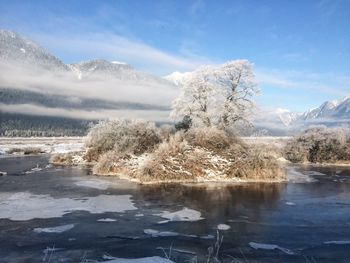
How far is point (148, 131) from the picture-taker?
49.9 m

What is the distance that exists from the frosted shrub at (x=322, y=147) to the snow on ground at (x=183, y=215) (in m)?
43.7

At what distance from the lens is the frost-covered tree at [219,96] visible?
53281 mm

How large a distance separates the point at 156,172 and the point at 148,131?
13.8 m

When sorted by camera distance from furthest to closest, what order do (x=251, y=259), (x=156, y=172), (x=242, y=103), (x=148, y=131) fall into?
(x=242, y=103)
(x=148, y=131)
(x=156, y=172)
(x=251, y=259)

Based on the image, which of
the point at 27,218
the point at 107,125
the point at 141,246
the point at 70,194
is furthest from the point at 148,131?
the point at 141,246

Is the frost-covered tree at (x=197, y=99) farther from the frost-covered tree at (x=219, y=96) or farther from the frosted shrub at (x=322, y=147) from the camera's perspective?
the frosted shrub at (x=322, y=147)

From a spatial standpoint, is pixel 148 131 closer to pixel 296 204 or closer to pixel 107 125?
pixel 107 125

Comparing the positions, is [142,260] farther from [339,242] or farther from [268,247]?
[339,242]

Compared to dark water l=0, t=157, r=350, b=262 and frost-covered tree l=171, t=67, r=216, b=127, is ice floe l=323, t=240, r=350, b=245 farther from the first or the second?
frost-covered tree l=171, t=67, r=216, b=127

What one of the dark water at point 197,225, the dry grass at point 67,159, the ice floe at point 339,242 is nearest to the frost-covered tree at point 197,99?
the dry grass at point 67,159

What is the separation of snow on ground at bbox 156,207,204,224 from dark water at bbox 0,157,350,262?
434mm

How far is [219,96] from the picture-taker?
5528 centimetres

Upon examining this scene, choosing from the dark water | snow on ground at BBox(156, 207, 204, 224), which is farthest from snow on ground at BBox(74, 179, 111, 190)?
snow on ground at BBox(156, 207, 204, 224)

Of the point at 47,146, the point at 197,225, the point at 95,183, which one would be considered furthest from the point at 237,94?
the point at 47,146
